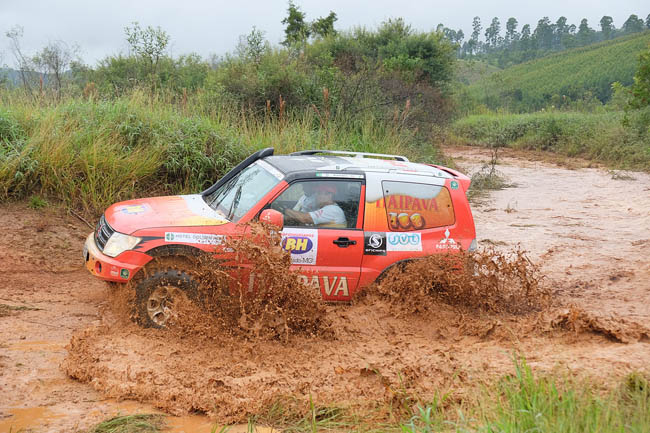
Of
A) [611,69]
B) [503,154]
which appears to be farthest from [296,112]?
[611,69]

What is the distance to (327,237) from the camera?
5.84 m

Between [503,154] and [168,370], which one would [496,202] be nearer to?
[168,370]

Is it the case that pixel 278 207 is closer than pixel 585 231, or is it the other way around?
pixel 278 207

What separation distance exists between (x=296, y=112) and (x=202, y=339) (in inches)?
357

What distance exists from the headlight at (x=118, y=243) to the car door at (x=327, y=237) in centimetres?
133

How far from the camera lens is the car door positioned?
19.0 ft

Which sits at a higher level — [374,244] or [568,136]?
[374,244]

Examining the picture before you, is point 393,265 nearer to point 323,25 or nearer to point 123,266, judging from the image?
point 123,266

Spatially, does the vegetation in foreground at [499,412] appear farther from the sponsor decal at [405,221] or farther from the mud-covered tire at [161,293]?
the sponsor decal at [405,221]

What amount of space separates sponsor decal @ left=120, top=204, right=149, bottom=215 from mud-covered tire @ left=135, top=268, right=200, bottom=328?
0.77 m

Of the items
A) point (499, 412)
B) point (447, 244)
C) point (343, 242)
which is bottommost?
point (499, 412)

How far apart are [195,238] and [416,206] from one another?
7.32 ft

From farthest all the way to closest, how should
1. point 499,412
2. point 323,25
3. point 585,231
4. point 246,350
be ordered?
point 323,25 → point 585,231 → point 246,350 → point 499,412

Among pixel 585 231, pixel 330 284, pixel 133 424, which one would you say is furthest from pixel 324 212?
pixel 585 231
